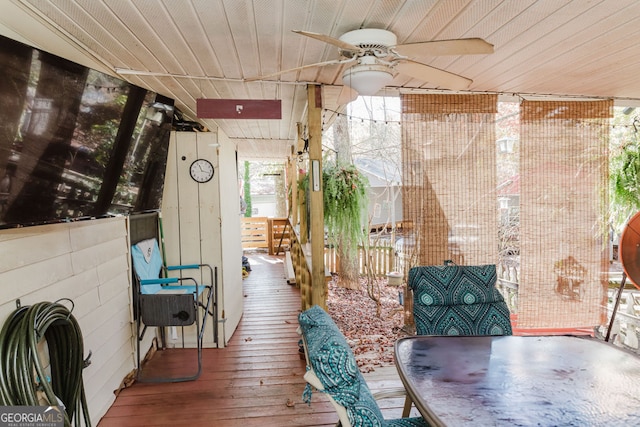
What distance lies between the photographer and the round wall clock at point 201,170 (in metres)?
3.54

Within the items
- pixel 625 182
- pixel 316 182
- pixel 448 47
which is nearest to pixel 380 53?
pixel 448 47

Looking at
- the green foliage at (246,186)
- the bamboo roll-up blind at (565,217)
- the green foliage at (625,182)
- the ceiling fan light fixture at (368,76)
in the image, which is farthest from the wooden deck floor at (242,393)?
the green foliage at (246,186)

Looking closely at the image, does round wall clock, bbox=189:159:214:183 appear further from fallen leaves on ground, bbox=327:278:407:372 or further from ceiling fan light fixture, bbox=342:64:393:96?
fallen leaves on ground, bbox=327:278:407:372

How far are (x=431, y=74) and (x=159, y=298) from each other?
259cm

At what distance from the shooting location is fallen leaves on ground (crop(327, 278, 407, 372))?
3.58 meters

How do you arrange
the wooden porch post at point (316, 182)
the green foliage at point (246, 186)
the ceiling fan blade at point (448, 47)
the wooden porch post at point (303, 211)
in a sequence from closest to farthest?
1. the ceiling fan blade at point (448, 47)
2. the wooden porch post at point (316, 182)
3. the wooden porch post at point (303, 211)
4. the green foliage at point (246, 186)

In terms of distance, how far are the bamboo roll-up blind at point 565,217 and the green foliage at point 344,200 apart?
173 centimetres

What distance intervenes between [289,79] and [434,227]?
6.58 feet

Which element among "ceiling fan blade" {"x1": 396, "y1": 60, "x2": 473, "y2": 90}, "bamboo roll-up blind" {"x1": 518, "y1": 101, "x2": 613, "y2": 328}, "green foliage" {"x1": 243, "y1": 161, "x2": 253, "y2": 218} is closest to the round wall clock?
"ceiling fan blade" {"x1": 396, "y1": 60, "x2": 473, "y2": 90}

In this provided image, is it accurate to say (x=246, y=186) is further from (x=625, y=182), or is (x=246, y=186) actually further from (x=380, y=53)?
(x=380, y=53)

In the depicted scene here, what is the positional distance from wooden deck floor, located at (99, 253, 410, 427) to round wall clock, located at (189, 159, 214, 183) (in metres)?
1.67

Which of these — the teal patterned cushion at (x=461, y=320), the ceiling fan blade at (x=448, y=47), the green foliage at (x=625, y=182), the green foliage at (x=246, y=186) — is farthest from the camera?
the green foliage at (x=246, y=186)

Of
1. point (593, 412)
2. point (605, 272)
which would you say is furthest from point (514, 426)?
point (605, 272)

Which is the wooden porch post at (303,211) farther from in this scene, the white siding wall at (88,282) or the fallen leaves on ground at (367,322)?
the white siding wall at (88,282)
